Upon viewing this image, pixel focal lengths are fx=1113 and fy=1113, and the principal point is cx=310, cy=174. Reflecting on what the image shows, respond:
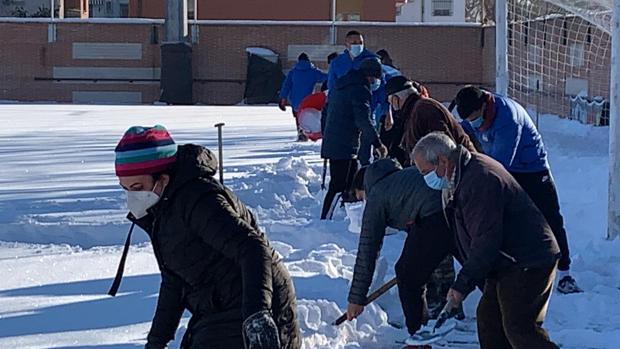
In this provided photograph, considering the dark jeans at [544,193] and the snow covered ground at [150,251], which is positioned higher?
the dark jeans at [544,193]

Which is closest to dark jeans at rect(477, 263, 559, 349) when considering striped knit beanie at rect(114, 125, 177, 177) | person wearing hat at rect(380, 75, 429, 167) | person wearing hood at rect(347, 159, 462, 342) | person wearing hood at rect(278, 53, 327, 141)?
person wearing hood at rect(347, 159, 462, 342)

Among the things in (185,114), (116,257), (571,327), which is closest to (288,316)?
(571,327)

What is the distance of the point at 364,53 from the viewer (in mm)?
11883

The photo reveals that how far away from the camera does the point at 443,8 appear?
237ft

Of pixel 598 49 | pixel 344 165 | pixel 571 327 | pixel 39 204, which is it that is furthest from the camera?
pixel 598 49

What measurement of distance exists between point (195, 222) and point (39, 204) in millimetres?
8255

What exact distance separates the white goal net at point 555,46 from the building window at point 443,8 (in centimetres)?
5221

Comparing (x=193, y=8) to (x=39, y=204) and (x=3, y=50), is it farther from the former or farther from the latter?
(x=39, y=204)

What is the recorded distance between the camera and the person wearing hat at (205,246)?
11.4 feet

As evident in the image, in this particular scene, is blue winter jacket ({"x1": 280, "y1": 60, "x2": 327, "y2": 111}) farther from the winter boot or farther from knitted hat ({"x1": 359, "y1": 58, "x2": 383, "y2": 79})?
the winter boot

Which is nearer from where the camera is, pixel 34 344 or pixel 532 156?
pixel 34 344

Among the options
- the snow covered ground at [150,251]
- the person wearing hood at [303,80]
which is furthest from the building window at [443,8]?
the person wearing hood at [303,80]

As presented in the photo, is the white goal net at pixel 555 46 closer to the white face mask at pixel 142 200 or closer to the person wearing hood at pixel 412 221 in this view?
the person wearing hood at pixel 412 221

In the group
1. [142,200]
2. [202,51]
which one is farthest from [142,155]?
[202,51]
